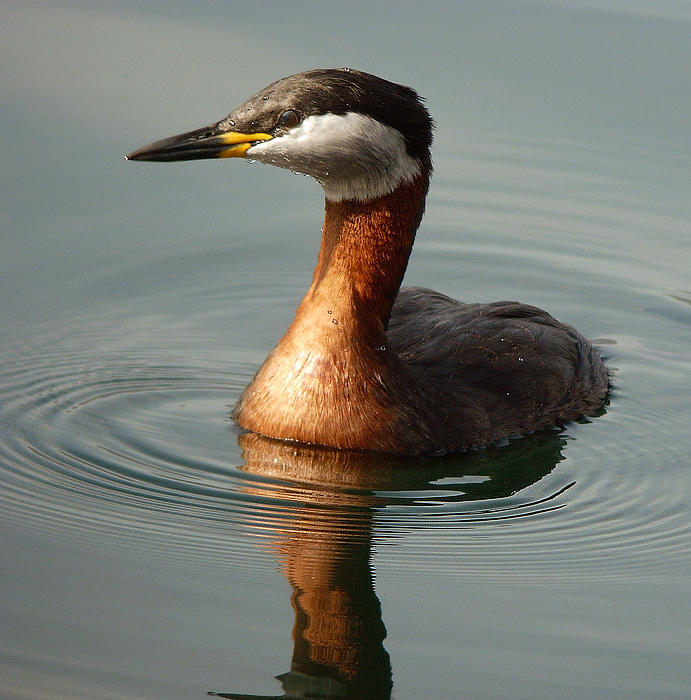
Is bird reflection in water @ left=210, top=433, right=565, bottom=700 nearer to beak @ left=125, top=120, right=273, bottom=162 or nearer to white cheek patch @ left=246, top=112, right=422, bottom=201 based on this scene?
white cheek patch @ left=246, top=112, right=422, bottom=201

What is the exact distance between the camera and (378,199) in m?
6.73

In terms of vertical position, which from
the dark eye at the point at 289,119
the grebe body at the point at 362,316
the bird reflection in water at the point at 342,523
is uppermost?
the dark eye at the point at 289,119

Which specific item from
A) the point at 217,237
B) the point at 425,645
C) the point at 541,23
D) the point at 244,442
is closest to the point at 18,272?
the point at 217,237

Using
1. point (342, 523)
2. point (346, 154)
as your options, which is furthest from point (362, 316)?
point (342, 523)

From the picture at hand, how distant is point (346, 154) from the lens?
6.51 m

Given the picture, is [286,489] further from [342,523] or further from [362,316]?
[362,316]

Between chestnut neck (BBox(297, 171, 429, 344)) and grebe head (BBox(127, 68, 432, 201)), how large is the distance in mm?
96

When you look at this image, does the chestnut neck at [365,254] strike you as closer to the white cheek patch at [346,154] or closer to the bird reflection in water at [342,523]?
the white cheek patch at [346,154]

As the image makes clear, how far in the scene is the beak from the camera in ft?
21.5

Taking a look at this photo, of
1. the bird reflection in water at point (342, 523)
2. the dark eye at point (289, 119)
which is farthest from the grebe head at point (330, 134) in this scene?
the bird reflection in water at point (342, 523)

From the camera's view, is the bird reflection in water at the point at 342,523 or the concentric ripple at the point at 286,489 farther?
the concentric ripple at the point at 286,489

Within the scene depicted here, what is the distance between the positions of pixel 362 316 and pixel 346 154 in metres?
0.87

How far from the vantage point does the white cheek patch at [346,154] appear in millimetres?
6449

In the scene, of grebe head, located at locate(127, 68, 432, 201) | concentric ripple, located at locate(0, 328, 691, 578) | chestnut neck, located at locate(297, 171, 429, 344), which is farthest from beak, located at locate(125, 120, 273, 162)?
concentric ripple, located at locate(0, 328, 691, 578)
